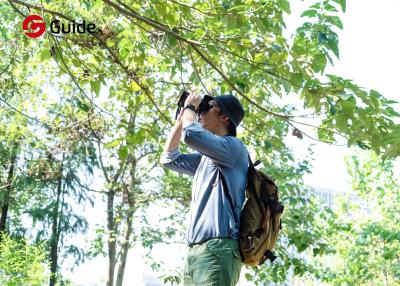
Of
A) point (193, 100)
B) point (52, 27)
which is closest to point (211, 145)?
point (193, 100)

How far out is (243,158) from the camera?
2.38m

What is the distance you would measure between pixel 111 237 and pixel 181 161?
26.4 ft

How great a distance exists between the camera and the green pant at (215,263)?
2160 millimetres

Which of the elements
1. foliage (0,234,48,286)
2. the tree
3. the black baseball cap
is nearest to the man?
the black baseball cap

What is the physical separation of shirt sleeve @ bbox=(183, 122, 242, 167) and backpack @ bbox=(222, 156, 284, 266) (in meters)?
0.10

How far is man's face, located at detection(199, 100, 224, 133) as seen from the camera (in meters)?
2.54

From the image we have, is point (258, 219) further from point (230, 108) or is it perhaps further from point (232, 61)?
point (232, 61)

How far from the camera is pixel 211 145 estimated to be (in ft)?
7.42

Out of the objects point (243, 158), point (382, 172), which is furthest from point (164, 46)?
point (382, 172)

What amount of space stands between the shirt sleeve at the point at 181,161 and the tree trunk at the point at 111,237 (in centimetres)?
777

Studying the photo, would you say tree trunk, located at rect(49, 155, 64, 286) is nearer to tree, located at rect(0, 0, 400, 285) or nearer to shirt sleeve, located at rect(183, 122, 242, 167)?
tree, located at rect(0, 0, 400, 285)

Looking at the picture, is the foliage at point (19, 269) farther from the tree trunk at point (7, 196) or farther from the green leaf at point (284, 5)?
the green leaf at point (284, 5)

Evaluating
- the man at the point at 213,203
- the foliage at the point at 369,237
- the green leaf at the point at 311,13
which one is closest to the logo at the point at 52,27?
the green leaf at the point at 311,13

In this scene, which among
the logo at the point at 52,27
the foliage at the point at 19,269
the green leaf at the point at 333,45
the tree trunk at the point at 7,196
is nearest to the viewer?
the green leaf at the point at 333,45
